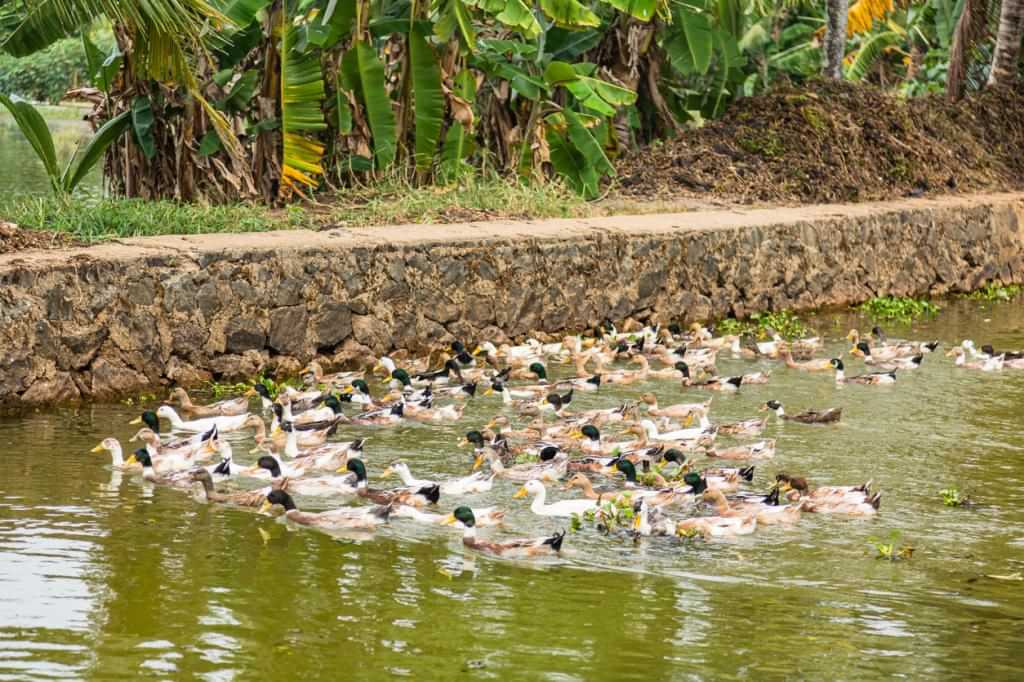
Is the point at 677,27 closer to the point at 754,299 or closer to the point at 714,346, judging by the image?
the point at 754,299

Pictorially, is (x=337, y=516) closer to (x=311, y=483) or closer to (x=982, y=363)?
(x=311, y=483)

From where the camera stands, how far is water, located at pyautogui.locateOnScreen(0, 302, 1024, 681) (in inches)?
324

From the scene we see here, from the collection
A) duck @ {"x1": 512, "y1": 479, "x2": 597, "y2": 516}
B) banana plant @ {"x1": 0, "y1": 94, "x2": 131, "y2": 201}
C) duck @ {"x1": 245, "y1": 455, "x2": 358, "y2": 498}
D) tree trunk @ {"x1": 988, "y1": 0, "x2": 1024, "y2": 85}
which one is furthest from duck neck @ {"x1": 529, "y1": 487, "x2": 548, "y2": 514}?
tree trunk @ {"x1": 988, "y1": 0, "x2": 1024, "y2": 85}

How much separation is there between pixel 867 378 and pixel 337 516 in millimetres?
7671

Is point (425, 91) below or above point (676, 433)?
above

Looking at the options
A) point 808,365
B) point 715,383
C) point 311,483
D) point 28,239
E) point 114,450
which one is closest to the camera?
point 311,483

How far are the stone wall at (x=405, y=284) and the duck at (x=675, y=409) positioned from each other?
3276 mm

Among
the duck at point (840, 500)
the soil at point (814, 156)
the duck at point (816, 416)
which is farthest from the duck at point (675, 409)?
the soil at point (814, 156)

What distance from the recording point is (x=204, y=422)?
1362 cm

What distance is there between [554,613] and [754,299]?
12752mm

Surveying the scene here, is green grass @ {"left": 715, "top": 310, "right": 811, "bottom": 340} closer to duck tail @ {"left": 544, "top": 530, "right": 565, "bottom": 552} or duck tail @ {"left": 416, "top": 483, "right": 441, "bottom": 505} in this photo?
duck tail @ {"left": 416, "top": 483, "right": 441, "bottom": 505}

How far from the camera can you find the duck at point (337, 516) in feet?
35.3

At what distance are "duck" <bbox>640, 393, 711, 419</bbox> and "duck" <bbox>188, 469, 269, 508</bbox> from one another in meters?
4.66

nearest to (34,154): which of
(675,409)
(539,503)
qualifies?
(675,409)
